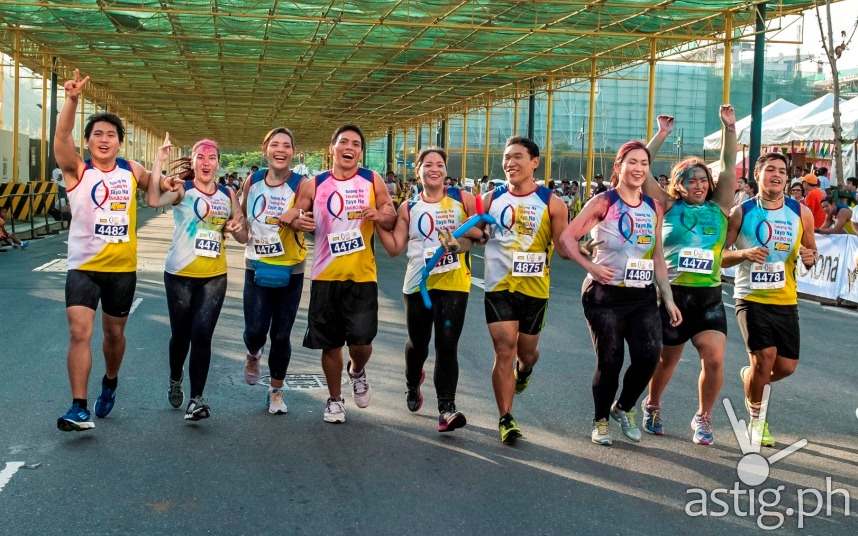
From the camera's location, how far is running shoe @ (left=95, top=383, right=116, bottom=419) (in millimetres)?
6684

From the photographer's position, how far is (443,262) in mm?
6488

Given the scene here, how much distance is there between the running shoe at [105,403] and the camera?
6684 millimetres

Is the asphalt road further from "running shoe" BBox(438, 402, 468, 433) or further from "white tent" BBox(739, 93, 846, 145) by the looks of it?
"white tent" BBox(739, 93, 846, 145)

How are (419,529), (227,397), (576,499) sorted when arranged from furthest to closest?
(227,397), (576,499), (419,529)

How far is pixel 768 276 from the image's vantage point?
6383mm

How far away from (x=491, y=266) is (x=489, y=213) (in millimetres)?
331

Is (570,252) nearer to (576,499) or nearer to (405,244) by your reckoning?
(405,244)

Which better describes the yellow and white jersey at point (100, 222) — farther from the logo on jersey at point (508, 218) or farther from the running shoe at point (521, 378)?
the running shoe at point (521, 378)

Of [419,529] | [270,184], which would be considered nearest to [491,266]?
[270,184]

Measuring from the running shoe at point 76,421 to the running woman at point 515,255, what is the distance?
2485 mm

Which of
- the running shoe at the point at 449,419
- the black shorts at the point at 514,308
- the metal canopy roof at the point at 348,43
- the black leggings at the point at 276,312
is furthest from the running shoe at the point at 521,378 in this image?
the metal canopy roof at the point at 348,43

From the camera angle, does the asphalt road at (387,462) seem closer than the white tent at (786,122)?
Yes

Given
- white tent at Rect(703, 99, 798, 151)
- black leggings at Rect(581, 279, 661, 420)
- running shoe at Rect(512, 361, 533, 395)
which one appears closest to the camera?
black leggings at Rect(581, 279, 661, 420)

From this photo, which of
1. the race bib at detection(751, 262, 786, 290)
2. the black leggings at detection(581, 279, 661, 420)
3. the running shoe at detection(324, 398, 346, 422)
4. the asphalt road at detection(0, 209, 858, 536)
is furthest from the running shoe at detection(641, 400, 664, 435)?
the running shoe at detection(324, 398, 346, 422)
